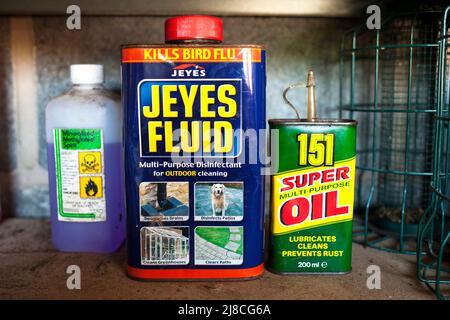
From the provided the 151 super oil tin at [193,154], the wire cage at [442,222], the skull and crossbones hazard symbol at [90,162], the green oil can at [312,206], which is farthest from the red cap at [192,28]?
the wire cage at [442,222]

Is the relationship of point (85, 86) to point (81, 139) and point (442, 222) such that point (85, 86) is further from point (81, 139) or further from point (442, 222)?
point (442, 222)

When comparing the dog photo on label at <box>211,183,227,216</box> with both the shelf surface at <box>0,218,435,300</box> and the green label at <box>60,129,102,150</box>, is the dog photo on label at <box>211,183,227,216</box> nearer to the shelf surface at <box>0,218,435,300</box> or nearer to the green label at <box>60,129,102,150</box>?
the shelf surface at <box>0,218,435,300</box>

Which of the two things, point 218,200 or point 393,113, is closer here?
point 218,200

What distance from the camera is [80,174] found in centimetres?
112

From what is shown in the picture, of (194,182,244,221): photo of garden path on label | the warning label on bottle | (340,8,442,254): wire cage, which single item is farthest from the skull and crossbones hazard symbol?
(340,8,442,254): wire cage

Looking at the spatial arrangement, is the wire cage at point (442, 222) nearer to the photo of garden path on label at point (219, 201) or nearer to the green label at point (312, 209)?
the green label at point (312, 209)

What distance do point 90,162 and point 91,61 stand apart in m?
0.39

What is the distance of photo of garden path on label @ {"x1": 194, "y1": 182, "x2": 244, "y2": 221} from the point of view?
966 millimetres

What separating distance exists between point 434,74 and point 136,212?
87 centimetres

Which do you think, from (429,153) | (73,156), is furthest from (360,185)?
(73,156)

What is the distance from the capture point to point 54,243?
1.17m

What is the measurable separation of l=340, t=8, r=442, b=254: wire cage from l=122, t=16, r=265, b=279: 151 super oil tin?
A: 1.47 ft

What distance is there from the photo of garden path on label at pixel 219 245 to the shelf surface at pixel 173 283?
0.04 m

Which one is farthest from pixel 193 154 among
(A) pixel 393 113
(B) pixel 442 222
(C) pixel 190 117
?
(A) pixel 393 113
